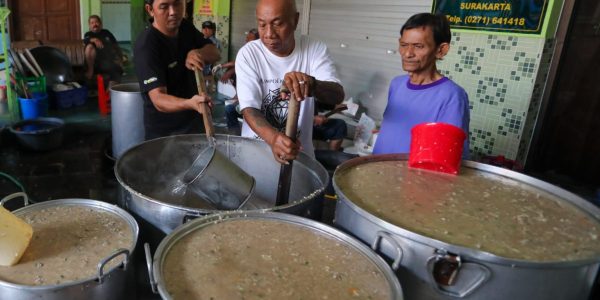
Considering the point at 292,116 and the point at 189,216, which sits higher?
the point at 292,116

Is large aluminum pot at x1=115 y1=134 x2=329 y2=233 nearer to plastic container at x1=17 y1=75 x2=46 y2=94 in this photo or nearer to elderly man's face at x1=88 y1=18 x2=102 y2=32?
plastic container at x1=17 y1=75 x2=46 y2=94

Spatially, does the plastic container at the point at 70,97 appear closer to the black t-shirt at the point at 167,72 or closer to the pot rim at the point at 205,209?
the black t-shirt at the point at 167,72

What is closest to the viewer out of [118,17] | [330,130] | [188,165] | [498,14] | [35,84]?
[188,165]

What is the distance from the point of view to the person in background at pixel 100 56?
8094 mm

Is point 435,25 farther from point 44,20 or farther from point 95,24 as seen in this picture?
point 44,20

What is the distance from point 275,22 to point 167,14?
2.32 feet

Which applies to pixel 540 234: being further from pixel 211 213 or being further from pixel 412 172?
pixel 211 213

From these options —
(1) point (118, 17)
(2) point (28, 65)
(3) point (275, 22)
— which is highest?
(1) point (118, 17)

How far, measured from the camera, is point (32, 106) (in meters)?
5.82

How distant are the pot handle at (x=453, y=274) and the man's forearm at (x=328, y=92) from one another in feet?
3.02

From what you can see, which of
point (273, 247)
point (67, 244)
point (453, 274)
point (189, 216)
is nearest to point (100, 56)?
point (67, 244)

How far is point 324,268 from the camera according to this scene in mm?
1072

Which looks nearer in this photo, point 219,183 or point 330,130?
point 219,183

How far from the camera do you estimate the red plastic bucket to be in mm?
1467
